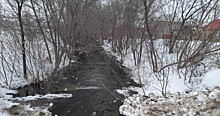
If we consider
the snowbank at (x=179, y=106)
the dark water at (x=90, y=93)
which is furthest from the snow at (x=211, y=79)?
the dark water at (x=90, y=93)

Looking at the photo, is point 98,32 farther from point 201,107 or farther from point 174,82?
point 201,107

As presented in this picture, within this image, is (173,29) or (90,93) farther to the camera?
(173,29)

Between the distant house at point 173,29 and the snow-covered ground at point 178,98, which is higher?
the distant house at point 173,29

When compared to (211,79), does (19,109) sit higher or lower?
lower

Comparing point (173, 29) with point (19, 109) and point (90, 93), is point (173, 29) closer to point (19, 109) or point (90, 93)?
point (90, 93)

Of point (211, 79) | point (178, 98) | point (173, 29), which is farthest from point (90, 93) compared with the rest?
point (173, 29)

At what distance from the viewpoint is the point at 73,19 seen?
9461 millimetres

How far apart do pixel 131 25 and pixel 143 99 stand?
8518 millimetres

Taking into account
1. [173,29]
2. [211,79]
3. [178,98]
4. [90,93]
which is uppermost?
[173,29]

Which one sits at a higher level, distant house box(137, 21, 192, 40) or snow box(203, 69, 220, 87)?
distant house box(137, 21, 192, 40)

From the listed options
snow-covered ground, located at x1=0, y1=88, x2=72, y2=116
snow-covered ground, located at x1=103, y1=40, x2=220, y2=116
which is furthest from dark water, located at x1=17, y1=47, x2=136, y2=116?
snow-covered ground, located at x1=103, y1=40, x2=220, y2=116

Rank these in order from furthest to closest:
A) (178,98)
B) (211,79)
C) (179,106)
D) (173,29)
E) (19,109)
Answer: (173,29) → (211,79) → (178,98) → (19,109) → (179,106)

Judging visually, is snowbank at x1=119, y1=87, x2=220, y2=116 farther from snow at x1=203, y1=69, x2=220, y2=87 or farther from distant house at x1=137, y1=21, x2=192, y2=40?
distant house at x1=137, y1=21, x2=192, y2=40

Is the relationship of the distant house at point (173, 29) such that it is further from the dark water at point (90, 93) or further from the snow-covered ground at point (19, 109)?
the snow-covered ground at point (19, 109)
